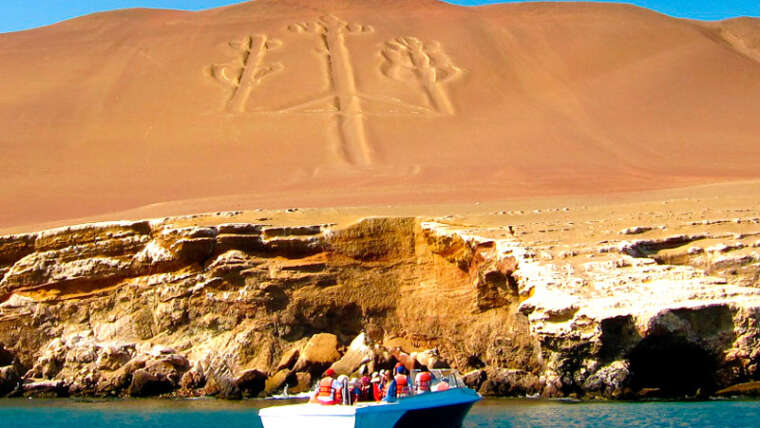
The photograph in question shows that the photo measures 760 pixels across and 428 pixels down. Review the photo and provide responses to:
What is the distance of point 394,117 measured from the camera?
5438 centimetres

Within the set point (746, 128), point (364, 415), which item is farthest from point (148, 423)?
point (746, 128)

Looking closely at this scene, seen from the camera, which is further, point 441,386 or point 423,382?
point 441,386

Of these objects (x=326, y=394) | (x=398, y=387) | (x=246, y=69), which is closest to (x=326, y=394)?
(x=326, y=394)

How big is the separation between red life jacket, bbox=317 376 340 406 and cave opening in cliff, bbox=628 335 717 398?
7948mm

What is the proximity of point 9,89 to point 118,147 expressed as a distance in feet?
36.5

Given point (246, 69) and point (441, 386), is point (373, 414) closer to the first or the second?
point (441, 386)

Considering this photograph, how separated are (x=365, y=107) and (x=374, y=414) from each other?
39881mm

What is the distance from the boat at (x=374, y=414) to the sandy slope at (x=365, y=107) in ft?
73.0

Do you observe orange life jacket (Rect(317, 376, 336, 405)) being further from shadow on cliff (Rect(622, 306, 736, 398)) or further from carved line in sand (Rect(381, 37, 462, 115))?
carved line in sand (Rect(381, 37, 462, 115))

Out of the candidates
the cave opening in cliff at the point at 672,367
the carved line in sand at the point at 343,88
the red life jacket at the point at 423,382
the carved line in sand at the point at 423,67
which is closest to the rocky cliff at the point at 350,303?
the cave opening in cliff at the point at 672,367

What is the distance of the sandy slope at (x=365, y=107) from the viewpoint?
4647 cm

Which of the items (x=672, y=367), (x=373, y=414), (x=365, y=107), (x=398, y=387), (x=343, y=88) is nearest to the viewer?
(x=373, y=414)

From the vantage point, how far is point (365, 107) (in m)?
55.1

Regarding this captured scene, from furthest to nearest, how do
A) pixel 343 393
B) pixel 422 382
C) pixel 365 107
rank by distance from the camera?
pixel 365 107
pixel 422 382
pixel 343 393
